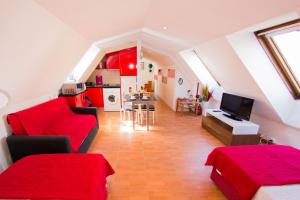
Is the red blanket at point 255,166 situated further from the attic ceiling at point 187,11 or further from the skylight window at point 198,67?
the skylight window at point 198,67

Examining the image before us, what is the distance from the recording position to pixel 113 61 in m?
5.76

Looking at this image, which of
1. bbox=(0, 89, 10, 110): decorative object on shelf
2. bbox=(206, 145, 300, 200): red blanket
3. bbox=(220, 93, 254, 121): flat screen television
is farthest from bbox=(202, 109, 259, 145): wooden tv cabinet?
bbox=(0, 89, 10, 110): decorative object on shelf

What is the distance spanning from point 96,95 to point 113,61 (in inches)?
57.0

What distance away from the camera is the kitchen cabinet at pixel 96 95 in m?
5.79

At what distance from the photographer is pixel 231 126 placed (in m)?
3.19

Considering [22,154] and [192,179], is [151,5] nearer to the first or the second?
[192,179]

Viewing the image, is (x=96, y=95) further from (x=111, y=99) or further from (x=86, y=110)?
(x=86, y=110)

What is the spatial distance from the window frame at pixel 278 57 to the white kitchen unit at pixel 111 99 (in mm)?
4369

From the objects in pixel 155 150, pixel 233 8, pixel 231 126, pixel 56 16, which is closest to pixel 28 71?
pixel 56 16

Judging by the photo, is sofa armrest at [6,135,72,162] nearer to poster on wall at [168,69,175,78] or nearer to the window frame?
the window frame

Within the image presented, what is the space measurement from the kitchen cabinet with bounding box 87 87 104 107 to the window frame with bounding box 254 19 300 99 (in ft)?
16.3

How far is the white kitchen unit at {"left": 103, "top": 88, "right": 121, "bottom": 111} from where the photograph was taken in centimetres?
556

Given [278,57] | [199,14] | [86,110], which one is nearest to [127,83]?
[86,110]

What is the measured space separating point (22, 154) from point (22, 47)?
1474 mm
